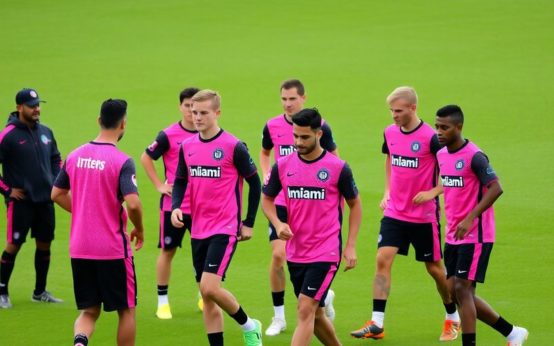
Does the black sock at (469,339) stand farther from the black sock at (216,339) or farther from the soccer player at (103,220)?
the soccer player at (103,220)

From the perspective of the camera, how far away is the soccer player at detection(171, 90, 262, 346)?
10.2 metres

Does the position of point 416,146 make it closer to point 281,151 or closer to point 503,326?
point 281,151

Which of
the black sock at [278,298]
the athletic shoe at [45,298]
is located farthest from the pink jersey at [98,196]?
the athletic shoe at [45,298]

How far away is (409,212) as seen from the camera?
11.3m

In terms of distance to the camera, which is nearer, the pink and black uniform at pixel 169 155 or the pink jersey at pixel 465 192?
the pink jersey at pixel 465 192

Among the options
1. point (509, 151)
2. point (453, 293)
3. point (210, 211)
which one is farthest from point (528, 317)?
point (509, 151)

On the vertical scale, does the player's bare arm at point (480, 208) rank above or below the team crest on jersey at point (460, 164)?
below

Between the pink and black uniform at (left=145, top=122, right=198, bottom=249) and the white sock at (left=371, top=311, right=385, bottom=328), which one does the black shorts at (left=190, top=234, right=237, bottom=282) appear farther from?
the white sock at (left=371, top=311, right=385, bottom=328)

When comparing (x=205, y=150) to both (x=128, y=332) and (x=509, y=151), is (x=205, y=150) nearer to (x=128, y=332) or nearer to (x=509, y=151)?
(x=128, y=332)

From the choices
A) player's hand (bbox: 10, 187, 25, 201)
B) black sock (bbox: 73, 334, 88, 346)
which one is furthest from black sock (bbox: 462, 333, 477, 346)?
player's hand (bbox: 10, 187, 25, 201)

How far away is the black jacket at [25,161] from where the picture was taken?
40.5 ft

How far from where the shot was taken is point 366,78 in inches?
1043

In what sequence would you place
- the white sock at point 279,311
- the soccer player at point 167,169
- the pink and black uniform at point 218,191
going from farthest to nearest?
the soccer player at point 167,169 < the white sock at point 279,311 < the pink and black uniform at point 218,191

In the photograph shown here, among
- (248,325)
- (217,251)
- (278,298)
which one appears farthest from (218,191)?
(278,298)
